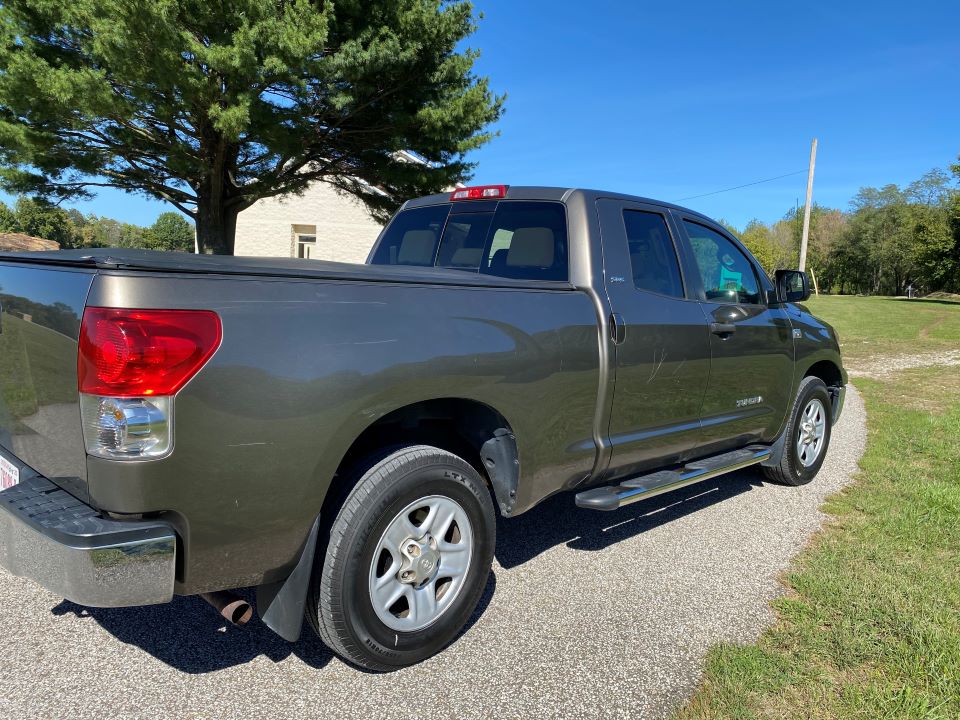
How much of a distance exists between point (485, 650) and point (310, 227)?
29.0m

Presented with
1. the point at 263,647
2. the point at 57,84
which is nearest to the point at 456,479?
the point at 263,647

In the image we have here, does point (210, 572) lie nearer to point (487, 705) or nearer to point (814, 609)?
point (487, 705)

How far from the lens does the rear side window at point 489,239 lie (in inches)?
141

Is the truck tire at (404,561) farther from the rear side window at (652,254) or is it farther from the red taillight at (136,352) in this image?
the rear side window at (652,254)

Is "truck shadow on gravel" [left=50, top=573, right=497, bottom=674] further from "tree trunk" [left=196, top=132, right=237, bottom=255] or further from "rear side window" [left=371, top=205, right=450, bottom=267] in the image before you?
"tree trunk" [left=196, top=132, right=237, bottom=255]

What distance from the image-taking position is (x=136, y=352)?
1955 mm

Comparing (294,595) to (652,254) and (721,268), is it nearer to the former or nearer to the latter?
(652,254)

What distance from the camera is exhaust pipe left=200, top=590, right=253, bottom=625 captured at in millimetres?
2322

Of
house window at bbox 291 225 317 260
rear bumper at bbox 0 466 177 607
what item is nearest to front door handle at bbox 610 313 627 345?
rear bumper at bbox 0 466 177 607

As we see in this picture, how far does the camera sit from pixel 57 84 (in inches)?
489

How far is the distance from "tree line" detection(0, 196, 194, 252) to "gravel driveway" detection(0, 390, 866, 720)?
58.3m

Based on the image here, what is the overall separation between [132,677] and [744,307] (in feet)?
12.4

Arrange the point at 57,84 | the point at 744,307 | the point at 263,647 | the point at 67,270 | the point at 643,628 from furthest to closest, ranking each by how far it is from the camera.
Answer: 1. the point at 57,84
2. the point at 744,307
3. the point at 643,628
4. the point at 263,647
5. the point at 67,270

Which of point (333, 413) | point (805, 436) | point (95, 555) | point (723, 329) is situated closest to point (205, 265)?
point (333, 413)
